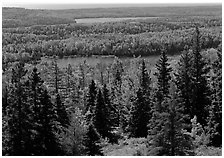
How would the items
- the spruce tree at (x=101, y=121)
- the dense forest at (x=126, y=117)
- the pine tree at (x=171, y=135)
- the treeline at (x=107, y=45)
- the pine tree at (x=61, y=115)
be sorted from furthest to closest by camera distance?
the treeline at (x=107, y=45) < the spruce tree at (x=101, y=121) < the pine tree at (x=61, y=115) < the dense forest at (x=126, y=117) < the pine tree at (x=171, y=135)

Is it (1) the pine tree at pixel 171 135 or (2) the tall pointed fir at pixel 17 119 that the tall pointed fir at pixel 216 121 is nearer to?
(1) the pine tree at pixel 171 135

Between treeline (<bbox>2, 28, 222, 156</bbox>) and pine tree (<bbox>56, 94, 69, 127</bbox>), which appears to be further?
pine tree (<bbox>56, 94, 69, 127</bbox>)

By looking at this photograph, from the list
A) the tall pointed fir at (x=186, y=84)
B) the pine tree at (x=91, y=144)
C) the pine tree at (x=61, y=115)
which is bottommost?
the pine tree at (x=91, y=144)

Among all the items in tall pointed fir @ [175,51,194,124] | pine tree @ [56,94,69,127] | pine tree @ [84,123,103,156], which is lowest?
pine tree @ [84,123,103,156]

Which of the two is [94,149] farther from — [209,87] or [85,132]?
[209,87]

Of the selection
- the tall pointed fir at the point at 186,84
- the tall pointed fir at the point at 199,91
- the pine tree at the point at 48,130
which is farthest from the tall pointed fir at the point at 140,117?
the pine tree at the point at 48,130

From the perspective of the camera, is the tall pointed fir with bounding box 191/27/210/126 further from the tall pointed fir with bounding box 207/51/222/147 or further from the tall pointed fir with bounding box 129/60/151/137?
the tall pointed fir with bounding box 207/51/222/147

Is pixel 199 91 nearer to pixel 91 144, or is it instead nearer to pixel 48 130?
pixel 91 144

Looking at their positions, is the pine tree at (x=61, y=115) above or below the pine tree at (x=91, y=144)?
above

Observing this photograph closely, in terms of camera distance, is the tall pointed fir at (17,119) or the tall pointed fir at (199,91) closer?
the tall pointed fir at (17,119)

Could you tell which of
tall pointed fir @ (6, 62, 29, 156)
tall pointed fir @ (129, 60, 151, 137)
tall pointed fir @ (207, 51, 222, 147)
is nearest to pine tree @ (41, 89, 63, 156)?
tall pointed fir @ (6, 62, 29, 156)

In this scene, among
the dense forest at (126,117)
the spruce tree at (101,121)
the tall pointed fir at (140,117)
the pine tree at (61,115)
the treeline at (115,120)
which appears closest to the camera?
the treeline at (115,120)

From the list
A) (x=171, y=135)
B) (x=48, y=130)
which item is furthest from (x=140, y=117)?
(x=171, y=135)

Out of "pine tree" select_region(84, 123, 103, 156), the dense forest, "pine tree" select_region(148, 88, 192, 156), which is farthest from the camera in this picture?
"pine tree" select_region(84, 123, 103, 156)
